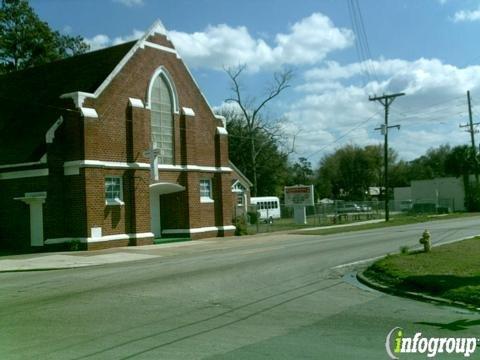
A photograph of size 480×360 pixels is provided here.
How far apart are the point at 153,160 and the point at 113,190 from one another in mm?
2459

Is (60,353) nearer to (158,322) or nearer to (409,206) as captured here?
(158,322)

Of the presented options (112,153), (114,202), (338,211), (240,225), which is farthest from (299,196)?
(112,153)

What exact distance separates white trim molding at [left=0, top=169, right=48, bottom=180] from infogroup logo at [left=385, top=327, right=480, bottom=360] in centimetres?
2190

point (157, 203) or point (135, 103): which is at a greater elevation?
point (135, 103)

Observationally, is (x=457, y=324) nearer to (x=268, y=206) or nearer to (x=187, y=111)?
(x=187, y=111)

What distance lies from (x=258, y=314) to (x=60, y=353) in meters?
3.66

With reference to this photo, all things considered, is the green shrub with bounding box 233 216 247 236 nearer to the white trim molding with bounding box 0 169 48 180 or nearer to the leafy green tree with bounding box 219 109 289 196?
the white trim molding with bounding box 0 169 48 180

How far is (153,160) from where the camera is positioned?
29859 millimetres

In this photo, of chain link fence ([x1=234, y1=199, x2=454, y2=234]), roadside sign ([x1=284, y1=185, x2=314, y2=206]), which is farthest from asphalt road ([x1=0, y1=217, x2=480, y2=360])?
chain link fence ([x1=234, y1=199, x2=454, y2=234])

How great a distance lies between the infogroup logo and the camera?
7574 millimetres

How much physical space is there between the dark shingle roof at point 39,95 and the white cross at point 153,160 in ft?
13.1

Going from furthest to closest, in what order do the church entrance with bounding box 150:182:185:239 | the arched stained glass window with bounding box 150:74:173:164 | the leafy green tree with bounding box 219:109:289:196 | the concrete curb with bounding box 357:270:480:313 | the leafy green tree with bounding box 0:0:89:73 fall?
the leafy green tree with bounding box 219:109:289:196 < the leafy green tree with bounding box 0:0:89:73 < the church entrance with bounding box 150:182:185:239 < the arched stained glass window with bounding box 150:74:173:164 < the concrete curb with bounding box 357:270:480:313

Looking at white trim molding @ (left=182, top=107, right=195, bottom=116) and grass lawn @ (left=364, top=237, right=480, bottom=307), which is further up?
white trim molding @ (left=182, top=107, right=195, bottom=116)

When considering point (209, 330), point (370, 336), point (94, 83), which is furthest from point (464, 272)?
point (94, 83)
